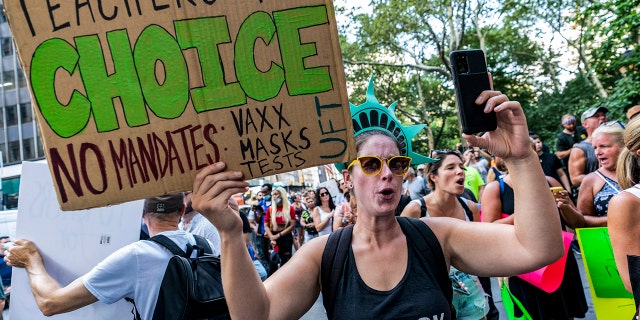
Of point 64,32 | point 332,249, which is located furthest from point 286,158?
point 64,32

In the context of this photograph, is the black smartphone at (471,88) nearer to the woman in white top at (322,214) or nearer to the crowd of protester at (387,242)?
the crowd of protester at (387,242)

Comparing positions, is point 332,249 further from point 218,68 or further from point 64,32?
point 64,32

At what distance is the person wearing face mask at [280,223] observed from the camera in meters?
10.3

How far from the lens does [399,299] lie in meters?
1.95

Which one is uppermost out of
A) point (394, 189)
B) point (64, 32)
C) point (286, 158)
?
point (64, 32)

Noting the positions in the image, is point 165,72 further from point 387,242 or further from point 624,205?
point 624,205

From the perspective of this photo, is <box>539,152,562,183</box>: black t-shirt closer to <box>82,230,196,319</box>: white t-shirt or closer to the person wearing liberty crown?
the person wearing liberty crown

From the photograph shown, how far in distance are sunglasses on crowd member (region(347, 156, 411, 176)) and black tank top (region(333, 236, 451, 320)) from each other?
0.40m

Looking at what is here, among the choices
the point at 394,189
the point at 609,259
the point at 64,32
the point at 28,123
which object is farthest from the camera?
the point at 28,123

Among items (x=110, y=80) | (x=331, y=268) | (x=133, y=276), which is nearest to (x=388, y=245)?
(x=331, y=268)

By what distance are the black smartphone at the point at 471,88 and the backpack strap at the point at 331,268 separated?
2.32 ft

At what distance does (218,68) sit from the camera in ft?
5.74

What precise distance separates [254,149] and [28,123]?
4444 centimetres

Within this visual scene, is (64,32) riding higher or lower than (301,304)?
higher
